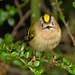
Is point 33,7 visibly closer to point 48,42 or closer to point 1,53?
point 48,42

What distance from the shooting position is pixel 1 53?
2303mm

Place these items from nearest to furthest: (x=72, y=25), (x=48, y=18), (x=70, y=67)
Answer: (x=70, y=67) → (x=48, y=18) → (x=72, y=25)

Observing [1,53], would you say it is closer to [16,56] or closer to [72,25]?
[16,56]

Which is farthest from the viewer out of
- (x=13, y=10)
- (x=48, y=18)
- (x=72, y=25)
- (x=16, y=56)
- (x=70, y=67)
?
(x=72, y=25)

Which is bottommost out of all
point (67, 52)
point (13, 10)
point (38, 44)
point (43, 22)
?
point (67, 52)

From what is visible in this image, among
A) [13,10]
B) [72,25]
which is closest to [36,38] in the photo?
[13,10]

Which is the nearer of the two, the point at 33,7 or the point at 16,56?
the point at 16,56

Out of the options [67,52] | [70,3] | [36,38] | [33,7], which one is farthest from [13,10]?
[67,52]

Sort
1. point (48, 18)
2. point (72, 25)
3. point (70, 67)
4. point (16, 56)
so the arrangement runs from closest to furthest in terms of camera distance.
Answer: point (16, 56) < point (70, 67) < point (48, 18) < point (72, 25)

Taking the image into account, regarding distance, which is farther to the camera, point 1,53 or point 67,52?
point 67,52

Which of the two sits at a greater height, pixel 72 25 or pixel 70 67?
pixel 72 25

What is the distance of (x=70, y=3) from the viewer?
4281mm

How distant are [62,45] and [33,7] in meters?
1.16

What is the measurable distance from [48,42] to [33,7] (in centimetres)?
123
